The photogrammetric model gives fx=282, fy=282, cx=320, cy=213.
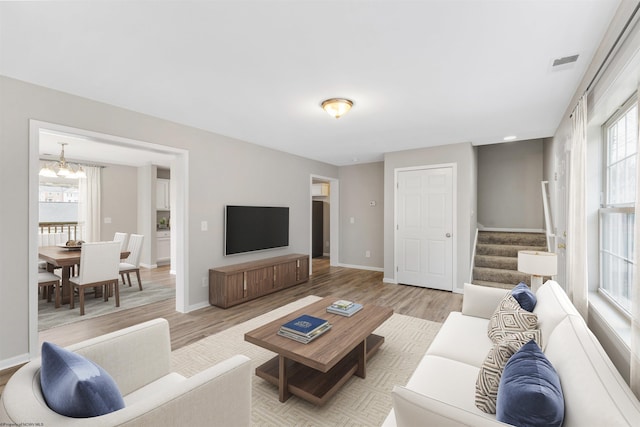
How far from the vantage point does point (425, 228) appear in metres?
5.00

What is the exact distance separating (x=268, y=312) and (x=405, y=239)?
2.85 metres

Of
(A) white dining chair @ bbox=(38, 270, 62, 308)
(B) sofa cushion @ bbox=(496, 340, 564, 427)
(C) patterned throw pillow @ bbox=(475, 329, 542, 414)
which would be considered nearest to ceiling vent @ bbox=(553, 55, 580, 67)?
(C) patterned throw pillow @ bbox=(475, 329, 542, 414)

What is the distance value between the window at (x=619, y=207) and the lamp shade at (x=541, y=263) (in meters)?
0.31

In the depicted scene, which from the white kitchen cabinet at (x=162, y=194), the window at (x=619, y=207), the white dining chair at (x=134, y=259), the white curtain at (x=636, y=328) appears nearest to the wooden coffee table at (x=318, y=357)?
the white curtain at (x=636, y=328)

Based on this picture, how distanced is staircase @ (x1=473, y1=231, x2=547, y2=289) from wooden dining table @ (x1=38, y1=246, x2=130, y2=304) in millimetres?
6012

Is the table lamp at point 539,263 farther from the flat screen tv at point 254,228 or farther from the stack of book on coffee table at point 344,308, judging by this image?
the flat screen tv at point 254,228

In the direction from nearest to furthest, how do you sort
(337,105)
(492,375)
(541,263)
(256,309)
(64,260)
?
(492,375)
(541,263)
(337,105)
(64,260)
(256,309)

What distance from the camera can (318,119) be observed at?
11.5 ft

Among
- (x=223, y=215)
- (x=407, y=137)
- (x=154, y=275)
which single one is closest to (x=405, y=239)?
(x=407, y=137)

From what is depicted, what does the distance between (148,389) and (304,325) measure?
1052 millimetres

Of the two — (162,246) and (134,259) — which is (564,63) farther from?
(162,246)

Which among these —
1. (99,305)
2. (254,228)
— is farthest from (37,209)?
(254,228)

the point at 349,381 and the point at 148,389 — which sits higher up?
the point at 148,389

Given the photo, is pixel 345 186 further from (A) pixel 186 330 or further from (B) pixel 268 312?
(A) pixel 186 330
